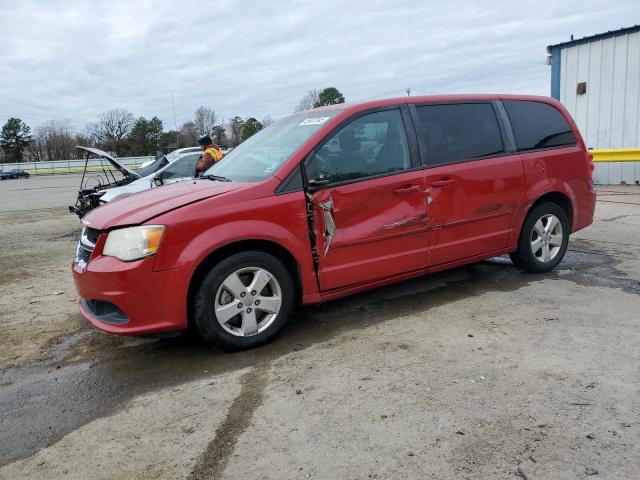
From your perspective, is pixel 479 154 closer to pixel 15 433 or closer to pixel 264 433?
pixel 264 433

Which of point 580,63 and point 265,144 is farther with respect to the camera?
point 580,63

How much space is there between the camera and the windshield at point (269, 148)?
4.12m

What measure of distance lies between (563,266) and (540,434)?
358 centimetres

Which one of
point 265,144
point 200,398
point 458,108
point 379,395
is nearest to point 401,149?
point 458,108

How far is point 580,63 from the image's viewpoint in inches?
518

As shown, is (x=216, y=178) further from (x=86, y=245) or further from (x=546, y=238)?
(x=546, y=238)

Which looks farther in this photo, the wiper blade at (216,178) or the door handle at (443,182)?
the door handle at (443,182)

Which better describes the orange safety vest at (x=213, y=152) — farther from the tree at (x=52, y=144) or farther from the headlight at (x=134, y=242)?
the tree at (x=52, y=144)

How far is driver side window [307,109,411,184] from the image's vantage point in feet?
13.3

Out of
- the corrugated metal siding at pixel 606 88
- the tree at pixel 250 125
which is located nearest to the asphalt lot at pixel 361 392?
the corrugated metal siding at pixel 606 88

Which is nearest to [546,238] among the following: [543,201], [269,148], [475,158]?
[543,201]

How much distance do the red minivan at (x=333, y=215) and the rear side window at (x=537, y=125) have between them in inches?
0.6

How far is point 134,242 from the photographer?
11.5 ft

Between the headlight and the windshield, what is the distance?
0.90 m
